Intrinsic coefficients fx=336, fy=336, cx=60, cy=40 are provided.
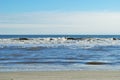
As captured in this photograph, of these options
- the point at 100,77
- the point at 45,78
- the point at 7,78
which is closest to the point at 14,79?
the point at 7,78

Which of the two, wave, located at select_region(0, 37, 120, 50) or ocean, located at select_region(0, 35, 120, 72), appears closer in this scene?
ocean, located at select_region(0, 35, 120, 72)

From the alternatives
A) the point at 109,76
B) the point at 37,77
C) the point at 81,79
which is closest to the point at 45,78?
the point at 37,77

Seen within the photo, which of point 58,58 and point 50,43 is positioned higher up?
point 50,43

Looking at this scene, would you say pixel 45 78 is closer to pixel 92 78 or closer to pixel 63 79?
pixel 63 79

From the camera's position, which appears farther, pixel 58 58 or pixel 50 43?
pixel 50 43

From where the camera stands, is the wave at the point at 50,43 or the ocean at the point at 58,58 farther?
the wave at the point at 50,43

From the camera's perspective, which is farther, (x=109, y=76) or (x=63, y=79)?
(x=109, y=76)

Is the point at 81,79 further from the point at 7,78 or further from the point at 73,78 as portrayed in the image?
the point at 7,78

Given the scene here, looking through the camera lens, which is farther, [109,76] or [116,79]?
[109,76]

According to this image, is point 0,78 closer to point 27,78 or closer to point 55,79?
point 27,78

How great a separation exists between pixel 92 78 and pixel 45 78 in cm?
179

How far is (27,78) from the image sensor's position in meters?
12.8

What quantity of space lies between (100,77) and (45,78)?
2154mm

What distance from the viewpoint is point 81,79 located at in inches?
494
